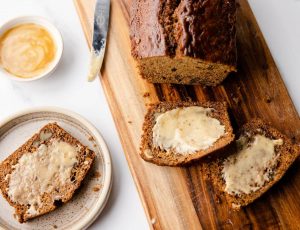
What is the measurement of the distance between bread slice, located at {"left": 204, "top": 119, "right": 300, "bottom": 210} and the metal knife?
1200 millimetres

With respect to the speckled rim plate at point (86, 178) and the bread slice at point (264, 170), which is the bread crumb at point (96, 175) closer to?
the speckled rim plate at point (86, 178)

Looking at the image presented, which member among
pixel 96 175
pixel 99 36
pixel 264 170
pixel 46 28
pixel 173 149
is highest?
pixel 46 28

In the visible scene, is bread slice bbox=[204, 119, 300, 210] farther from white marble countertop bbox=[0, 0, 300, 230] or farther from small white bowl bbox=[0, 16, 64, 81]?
small white bowl bbox=[0, 16, 64, 81]

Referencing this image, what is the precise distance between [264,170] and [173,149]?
69 cm

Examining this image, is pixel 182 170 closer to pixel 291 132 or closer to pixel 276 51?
pixel 291 132

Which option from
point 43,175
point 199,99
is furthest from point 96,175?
point 199,99

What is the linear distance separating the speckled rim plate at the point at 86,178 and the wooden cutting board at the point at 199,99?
0.24 m

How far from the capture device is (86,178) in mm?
4000

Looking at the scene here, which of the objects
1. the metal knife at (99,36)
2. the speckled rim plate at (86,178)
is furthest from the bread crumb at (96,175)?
the metal knife at (99,36)

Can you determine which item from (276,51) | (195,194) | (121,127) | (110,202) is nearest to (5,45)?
(121,127)

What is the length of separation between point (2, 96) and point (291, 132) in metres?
2.40

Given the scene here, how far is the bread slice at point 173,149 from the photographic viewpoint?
368 cm

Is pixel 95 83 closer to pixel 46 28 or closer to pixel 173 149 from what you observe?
pixel 46 28

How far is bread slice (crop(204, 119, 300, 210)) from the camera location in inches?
148
